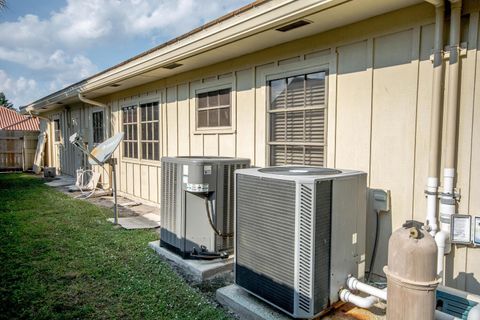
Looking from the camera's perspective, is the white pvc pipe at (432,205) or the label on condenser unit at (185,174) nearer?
the white pvc pipe at (432,205)

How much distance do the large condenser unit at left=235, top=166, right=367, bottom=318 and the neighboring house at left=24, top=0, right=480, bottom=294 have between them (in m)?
0.61

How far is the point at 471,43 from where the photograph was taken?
2307 millimetres

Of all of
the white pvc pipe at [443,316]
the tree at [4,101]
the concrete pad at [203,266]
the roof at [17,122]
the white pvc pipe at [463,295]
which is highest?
the tree at [4,101]

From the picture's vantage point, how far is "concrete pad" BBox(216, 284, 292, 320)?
7.48 feet

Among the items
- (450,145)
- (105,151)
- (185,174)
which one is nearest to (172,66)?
(105,151)

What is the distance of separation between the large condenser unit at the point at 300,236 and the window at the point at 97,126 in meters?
7.26

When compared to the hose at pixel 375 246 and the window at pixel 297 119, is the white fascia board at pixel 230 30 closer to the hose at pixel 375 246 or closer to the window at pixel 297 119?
the window at pixel 297 119

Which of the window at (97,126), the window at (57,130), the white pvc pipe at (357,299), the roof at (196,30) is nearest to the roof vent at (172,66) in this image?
the roof at (196,30)

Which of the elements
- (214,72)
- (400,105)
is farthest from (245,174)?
(214,72)

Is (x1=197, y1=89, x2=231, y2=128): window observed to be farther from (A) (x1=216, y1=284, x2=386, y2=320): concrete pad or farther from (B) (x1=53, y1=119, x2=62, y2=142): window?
(B) (x1=53, y1=119, x2=62, y2=142): window

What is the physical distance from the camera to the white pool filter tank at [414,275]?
5.56 feet

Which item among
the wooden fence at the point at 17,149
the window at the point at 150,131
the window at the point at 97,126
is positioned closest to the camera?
the window at the point at 150,131

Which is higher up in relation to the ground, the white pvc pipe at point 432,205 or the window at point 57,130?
the window at point 57,130

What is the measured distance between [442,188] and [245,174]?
59.0 inches
